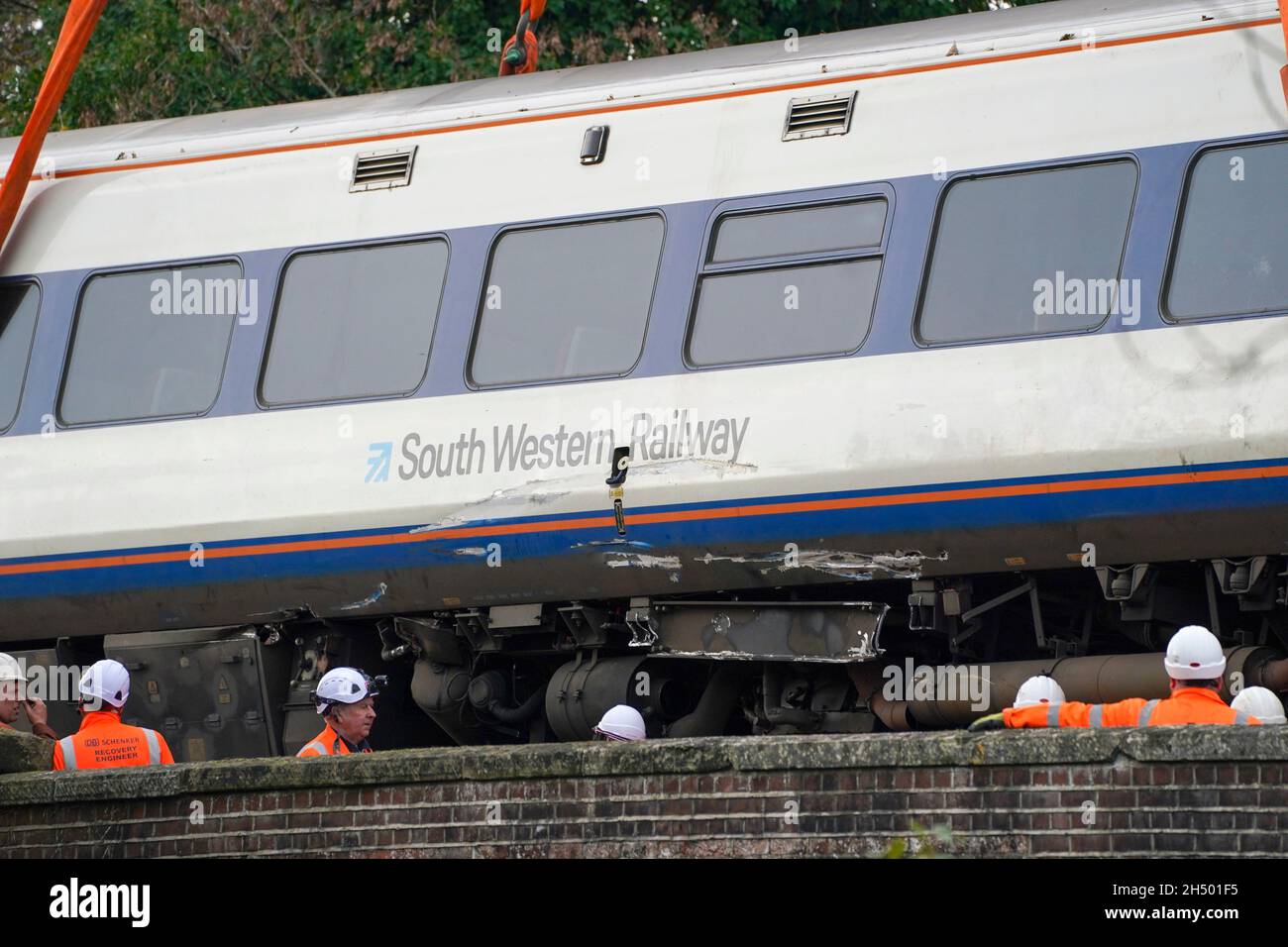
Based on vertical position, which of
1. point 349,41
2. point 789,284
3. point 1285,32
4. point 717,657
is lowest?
point 717,657

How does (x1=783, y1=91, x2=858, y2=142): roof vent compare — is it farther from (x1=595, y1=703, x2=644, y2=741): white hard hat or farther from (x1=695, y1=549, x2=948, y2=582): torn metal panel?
(x1=595, y1=703, x2=644, y2=741): white hard hat

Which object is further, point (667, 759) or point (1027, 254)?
point (1027, 254)

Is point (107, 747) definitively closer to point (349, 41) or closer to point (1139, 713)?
point (1139, 713)

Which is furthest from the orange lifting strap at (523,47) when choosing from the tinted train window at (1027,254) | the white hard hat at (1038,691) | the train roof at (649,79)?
the white hard hat at (1038,691)

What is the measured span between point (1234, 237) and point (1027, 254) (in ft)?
2.96

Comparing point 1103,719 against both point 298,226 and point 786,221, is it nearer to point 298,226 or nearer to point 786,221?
point 786,221

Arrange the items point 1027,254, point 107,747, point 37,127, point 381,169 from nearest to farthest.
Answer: point 1027,254
point 107,747
point 381,169
point 37,127

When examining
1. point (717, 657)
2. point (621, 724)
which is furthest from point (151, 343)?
point (717, 657)

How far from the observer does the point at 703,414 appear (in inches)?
383

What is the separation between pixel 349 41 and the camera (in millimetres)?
18594

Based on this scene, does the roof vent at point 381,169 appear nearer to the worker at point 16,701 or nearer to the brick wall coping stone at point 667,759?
the worker at point 16,701

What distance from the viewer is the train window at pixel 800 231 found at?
962 centimetres

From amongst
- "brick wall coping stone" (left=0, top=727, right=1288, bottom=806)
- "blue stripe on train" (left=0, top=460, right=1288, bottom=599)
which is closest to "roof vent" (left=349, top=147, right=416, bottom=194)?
"blue stripe on train" (left=0, top=460, right=1288, bottom=599)

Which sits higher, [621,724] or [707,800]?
[621,724]
